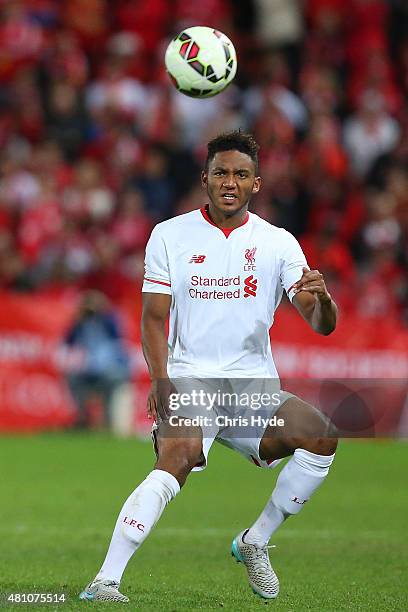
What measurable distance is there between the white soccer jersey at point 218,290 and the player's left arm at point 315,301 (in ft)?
0.28

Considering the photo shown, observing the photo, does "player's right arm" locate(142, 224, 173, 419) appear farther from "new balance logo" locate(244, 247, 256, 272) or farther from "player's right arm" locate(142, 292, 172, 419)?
"new balance logo" locate(244, 247, 256, 272)

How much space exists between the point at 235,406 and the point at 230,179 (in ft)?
3.73

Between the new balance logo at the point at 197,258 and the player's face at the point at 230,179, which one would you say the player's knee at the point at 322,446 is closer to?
the new balance logo at the point at 197,258

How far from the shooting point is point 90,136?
18516mm

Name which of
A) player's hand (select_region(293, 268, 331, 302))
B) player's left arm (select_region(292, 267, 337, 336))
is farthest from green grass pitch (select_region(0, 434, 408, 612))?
player's hand (select_region(293, 268, 331, 302))

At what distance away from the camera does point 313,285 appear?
614 cm

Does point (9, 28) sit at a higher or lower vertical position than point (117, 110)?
higher

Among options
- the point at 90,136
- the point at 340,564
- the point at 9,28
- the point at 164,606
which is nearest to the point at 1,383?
the point at 90,136

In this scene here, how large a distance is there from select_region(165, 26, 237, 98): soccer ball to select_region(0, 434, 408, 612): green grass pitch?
119 inches

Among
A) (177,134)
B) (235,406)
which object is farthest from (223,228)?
(177,134)

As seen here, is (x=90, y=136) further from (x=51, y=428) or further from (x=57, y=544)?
(x=57, y=544)

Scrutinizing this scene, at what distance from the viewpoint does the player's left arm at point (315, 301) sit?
6160 mm

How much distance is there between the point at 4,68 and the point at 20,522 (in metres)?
10.8

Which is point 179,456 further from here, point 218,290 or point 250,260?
point 250,260
